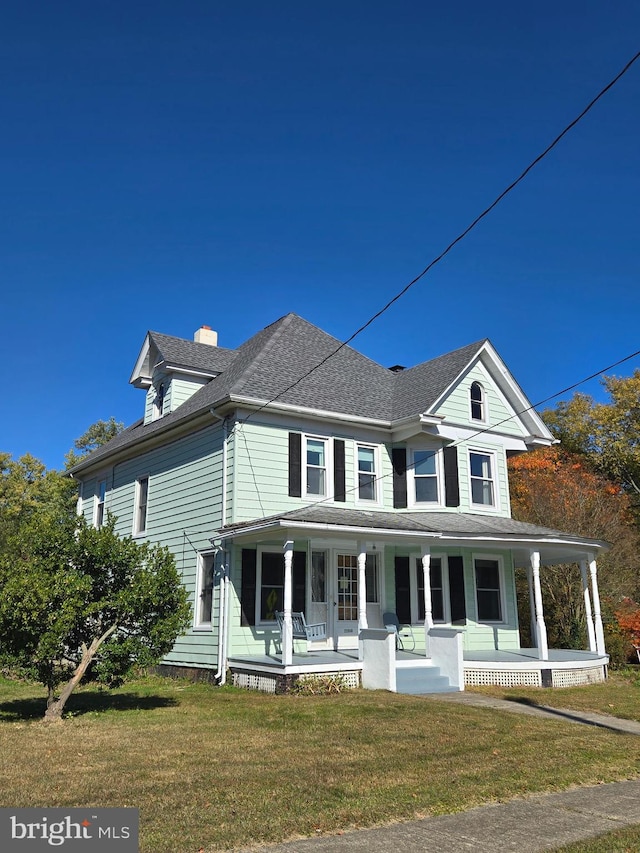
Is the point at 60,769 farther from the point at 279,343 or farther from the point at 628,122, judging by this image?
the point at 279,343

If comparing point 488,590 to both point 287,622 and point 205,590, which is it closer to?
point 287,622

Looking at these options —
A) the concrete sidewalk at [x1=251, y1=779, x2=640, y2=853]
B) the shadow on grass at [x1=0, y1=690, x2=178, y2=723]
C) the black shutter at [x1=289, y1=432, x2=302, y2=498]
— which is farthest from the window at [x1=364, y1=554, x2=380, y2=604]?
the concrete sidewalk at [x1=251, y1=779, x2=640, y2=853]

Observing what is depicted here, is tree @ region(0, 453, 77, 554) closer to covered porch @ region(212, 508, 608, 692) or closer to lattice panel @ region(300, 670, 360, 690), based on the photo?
covered porch @ region(212, 508, 608, 692)

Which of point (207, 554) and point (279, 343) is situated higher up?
point (279, 343)

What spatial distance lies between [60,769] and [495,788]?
4.27 metres

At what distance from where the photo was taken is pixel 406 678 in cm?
1411

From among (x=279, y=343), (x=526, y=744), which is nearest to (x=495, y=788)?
(x=526, y=744)

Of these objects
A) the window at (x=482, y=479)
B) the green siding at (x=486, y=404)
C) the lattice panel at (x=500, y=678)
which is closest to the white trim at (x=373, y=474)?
the green siding at (x=486, y=404)

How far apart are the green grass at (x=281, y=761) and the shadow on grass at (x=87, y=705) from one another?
0.05m

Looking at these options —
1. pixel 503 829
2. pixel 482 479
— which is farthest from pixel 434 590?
pixel 503 829

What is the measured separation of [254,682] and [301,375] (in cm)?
768

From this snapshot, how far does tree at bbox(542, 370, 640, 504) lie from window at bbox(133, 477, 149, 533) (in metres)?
23.5

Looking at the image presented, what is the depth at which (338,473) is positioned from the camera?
57.3 feet

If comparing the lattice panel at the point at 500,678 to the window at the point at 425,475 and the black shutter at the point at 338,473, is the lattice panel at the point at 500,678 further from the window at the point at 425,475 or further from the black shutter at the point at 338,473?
the black shutter at the point at 338,473
